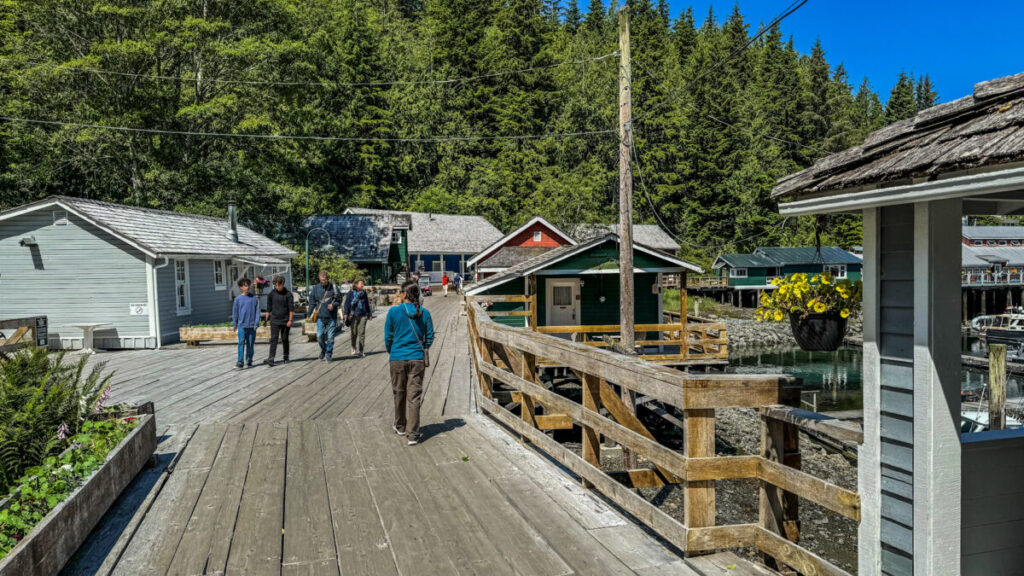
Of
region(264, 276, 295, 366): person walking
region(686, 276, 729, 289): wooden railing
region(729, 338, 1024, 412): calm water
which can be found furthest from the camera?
region(686, 276, 729, 289): wooden railing

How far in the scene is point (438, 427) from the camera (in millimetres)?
7180

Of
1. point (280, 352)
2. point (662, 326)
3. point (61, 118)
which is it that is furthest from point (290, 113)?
point (662, 326)

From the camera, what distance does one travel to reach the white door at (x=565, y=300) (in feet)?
69.1

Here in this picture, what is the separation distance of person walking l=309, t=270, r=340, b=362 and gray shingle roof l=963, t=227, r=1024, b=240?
61083 mm

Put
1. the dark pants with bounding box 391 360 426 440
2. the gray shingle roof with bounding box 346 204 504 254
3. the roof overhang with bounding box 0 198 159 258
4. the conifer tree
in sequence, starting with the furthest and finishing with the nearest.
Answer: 1. the conifer tree
2. the gray shingle roof with bounding box 346 204 504 254
3. the roof overhang with bounding box 0 198 159 258
4. the dark pants with bounding box 391 360 426 440

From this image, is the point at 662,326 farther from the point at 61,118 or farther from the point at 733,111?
the point at 733,111

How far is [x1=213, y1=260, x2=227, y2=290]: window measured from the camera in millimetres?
20736

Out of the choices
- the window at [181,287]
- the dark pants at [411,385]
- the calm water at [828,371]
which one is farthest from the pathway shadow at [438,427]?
the calm water at [828,371]

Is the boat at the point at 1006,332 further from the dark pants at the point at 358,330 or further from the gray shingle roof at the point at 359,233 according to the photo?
the gray shingle roof at the point at 359,233

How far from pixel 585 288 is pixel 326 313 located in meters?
10.5

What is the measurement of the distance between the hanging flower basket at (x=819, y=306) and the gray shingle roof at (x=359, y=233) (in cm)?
3998

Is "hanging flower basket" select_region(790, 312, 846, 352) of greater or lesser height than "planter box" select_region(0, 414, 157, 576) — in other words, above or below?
above

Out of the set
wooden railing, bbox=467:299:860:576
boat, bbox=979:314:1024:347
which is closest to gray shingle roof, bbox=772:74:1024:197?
wooden railing, bbox=467:299:860:576

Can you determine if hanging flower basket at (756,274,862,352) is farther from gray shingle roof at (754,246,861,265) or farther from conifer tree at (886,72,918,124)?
conifer tree at (886,72,918,124)
